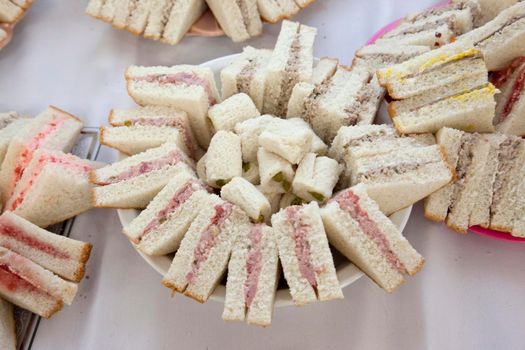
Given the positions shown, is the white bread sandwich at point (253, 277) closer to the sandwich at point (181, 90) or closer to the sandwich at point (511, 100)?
the sandwich at point (181, 90)

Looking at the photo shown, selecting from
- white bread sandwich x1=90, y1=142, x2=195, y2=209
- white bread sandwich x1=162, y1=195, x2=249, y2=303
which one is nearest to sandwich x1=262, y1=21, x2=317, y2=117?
white bread sandwich x1=90, y1=142, x2=195, y2=209

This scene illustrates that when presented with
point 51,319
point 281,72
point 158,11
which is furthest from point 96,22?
point 51,319

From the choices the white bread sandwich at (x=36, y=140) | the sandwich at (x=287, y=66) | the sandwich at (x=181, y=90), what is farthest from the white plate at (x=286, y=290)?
the sandwich at (x=287, y=66)

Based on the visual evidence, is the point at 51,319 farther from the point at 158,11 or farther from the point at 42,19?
the point at 42,19

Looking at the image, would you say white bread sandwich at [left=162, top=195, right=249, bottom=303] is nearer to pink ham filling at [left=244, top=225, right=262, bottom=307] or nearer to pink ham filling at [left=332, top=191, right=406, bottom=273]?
pink ham filling at [left=244, top=225, right=262, bottom=307]

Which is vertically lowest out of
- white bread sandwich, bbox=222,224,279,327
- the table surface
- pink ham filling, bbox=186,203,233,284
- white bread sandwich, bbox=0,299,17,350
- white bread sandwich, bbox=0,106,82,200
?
the table surface
